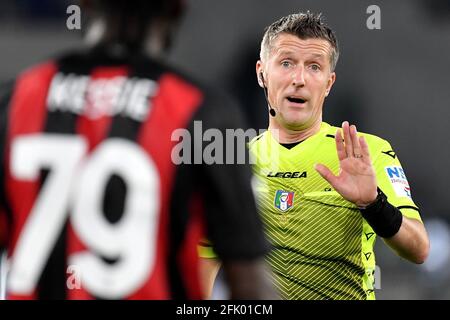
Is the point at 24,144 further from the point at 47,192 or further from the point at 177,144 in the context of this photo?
the point at 177,144

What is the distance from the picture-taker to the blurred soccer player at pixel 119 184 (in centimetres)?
252

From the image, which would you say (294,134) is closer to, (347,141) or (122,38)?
(347,141)

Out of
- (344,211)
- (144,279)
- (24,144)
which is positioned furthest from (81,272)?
(344,211)

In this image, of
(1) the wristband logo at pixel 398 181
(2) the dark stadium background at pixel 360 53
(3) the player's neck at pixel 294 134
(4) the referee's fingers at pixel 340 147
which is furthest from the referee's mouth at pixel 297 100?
(2) the dark stadium background at pixel 360 53

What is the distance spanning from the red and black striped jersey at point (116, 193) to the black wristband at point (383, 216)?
1529 mm

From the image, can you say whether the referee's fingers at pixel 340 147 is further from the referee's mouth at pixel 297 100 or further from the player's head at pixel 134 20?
the player's head at pixel 134 20

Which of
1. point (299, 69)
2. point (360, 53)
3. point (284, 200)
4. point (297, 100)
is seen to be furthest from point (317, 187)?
point (360, 53)

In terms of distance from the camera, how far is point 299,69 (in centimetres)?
491

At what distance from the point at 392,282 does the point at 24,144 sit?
32.1 feet

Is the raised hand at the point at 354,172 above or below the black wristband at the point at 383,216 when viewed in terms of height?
above

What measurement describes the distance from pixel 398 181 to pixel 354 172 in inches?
21.9

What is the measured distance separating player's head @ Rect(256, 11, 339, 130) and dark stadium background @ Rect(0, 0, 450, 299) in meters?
7.88

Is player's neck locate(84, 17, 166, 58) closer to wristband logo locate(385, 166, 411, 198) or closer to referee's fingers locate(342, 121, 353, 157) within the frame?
referee's fingers locate(342, 121, 353, 157)

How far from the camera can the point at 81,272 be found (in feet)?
8.38
